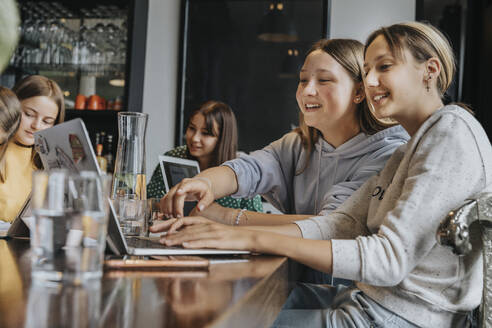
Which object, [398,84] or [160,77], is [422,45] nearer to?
[398,84]

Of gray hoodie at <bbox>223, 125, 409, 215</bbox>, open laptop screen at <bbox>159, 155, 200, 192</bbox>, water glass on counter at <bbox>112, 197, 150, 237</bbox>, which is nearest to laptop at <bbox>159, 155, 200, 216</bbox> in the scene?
open laptop screen at <bbox>159, 155, 200, 192</bbox>

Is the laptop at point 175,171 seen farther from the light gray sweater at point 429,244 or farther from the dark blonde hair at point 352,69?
the light gray sweater at point 429,244

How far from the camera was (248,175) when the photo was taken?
163cm

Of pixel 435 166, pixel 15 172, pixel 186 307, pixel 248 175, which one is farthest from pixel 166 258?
pixel 15 172

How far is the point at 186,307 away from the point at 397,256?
1.72ft

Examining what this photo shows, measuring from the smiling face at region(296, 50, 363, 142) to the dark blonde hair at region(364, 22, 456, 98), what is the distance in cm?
37

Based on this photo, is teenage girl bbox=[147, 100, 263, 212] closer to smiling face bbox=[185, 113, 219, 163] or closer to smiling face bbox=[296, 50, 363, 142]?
→ smiling face bbox=[185, 113, 219, 163]

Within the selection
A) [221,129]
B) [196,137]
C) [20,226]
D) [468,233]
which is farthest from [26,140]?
[468,233]

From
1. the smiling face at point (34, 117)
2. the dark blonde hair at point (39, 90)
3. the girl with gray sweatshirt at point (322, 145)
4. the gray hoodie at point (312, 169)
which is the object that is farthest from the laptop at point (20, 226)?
the dark blonde hair at point (39, 90)

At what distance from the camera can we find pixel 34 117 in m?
2.32

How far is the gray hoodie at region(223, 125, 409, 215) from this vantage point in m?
1.50

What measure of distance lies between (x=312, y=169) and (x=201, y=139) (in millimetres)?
1333

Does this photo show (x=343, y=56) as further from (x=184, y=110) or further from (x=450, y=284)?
(x=184, y=110)

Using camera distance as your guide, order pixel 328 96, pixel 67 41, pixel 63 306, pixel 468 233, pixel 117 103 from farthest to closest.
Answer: pixel 67 41
pixel 117 103
pixel 328 96
pixel 468 233
pixel 63 306
